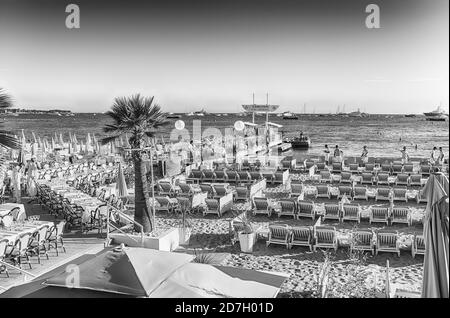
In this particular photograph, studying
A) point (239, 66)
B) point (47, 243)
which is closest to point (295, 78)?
point (239, 66)

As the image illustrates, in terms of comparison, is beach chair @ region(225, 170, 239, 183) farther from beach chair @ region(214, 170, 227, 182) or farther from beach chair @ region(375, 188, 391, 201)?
beach chair @ region(375, 188, 391, 201)

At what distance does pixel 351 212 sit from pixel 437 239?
254 inches

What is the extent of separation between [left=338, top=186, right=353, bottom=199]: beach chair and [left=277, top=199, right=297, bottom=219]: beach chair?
2.55 meters

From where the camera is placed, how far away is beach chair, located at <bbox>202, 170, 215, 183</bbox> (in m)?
16.0

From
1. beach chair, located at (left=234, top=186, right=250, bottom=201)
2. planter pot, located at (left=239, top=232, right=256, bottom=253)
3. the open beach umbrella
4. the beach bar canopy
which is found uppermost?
the open beach umbrella

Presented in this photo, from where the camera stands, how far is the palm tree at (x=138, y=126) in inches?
311

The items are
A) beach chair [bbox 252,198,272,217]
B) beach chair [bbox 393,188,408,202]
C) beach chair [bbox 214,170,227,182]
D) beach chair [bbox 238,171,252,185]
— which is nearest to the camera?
beach chair [bbox 252,198,272,217]

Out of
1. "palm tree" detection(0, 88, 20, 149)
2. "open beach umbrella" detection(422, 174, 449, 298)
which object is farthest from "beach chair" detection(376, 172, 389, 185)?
"palm tree" detection(0, 88, 20, 149)

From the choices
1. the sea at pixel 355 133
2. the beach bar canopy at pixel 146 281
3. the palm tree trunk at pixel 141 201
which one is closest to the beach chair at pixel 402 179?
the sea at pixel 355 133

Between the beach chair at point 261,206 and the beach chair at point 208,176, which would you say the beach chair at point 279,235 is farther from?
the beach chair at point 208,176

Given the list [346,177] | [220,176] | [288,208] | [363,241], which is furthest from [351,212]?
[220,176]

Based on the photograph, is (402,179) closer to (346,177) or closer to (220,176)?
(346,177)

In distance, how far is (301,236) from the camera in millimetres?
8453
